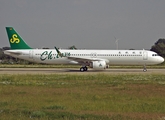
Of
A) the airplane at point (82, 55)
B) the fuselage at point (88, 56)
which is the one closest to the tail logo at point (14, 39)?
the airplane at point (82, 55)

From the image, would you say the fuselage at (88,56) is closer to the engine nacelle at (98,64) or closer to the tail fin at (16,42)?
the tail fin at (16,42)

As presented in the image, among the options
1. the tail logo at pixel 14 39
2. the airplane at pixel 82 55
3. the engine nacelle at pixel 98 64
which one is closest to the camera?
the engine nacelle at pixel 98 64

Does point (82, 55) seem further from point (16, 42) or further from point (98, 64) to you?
point (16, 42)

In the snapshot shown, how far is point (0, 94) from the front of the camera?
16250 millimetres

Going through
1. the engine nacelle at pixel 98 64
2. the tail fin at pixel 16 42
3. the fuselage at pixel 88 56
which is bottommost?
the engine nacelle at pixel 98 64

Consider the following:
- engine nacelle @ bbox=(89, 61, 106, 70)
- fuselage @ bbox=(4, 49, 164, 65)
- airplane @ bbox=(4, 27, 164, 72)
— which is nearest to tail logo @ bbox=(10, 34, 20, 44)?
airplane @ bbox=(4, 27, 164, 72)

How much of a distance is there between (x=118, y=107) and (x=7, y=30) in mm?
33263

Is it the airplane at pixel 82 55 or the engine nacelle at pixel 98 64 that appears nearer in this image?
the engine nacelle at pixel 98 64

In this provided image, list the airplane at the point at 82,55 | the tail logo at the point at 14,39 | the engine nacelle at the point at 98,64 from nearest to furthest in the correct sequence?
1. the engine nacelle at the point at 98,64
2. the airplane at the point at 82,55
3. the tail logo at the point at 14,39

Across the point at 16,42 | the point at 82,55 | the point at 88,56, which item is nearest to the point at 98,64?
the point at 88,56

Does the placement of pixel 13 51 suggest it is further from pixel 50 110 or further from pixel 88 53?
pixel 50 110

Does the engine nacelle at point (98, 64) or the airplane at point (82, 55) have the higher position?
the airplane at point (82, 55)

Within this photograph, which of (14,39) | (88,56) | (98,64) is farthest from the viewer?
(14,39)

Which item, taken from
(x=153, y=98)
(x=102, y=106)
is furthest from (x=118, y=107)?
(x=153, y=98)
